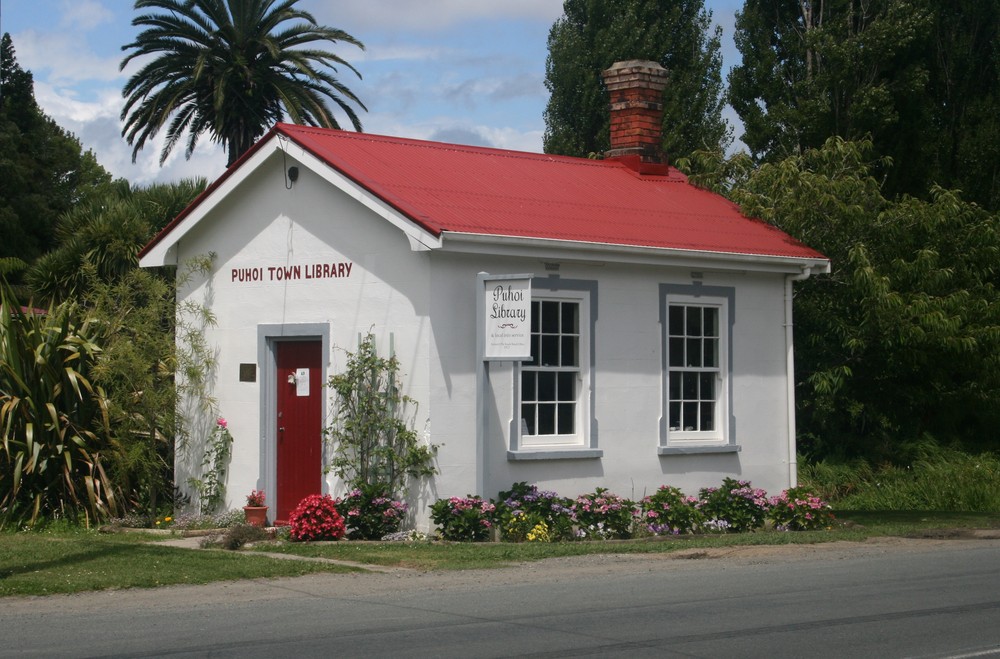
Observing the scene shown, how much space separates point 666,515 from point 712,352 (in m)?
2.55

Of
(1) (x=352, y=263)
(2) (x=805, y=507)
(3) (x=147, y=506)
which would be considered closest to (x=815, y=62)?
(2) (x=805, y=507)

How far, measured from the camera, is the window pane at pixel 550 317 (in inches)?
597

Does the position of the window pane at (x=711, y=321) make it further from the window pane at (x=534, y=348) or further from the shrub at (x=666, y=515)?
the window pane at (x=534, y=348)

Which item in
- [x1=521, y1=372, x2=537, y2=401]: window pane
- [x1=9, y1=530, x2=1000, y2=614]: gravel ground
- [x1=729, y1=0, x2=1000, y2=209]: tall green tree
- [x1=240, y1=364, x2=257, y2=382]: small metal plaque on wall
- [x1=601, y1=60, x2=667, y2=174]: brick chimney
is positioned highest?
[x1=729, y1=0, x2=1000, y2=209]: tall green tree

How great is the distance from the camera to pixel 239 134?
103 ft

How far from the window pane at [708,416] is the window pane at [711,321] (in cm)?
93

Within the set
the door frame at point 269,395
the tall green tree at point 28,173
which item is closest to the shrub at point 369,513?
the door frame at point 269,395

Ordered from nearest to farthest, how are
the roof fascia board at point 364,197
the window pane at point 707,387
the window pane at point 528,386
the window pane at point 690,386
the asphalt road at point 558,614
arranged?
the asphalt road at point 558,614 → the roof fascia board at point 364,197 → the window pane at point 528,386 → the window pane at point 690,386 → the window pane at point 707,387

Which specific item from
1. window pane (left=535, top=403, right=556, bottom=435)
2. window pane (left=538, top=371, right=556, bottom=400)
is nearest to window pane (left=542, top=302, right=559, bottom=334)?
window pane (left=538, top=371, right=556, bottom=400)

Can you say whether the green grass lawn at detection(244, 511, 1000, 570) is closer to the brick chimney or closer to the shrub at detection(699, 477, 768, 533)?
the shrub at detection(699, 477, 768, 533)

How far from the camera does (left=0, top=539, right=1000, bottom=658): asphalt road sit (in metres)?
8.08

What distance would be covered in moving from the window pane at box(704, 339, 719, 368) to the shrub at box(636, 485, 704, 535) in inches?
82.5

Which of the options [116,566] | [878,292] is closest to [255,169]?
[116,566]

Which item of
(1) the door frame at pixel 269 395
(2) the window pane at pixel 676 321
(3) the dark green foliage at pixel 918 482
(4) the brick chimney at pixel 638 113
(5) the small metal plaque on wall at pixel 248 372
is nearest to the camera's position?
(1) the door frame at pixel 269 395
